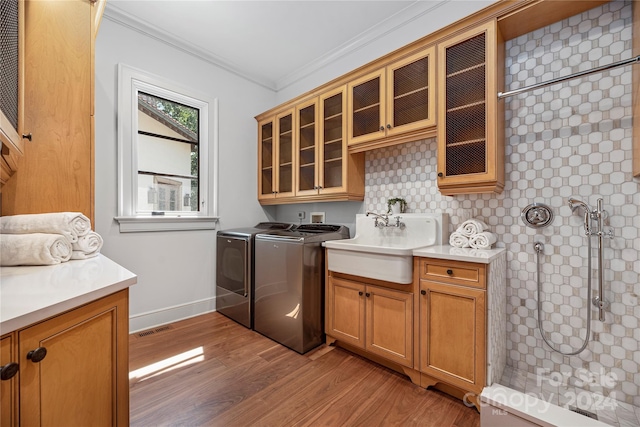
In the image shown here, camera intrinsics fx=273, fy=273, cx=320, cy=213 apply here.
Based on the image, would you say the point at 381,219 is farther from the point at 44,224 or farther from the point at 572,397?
the point at 44,224

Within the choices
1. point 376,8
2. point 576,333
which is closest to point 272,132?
point 376,8

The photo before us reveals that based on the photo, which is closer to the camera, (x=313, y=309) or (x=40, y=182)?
(x=40, y=182)

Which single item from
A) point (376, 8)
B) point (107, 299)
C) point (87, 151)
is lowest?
point (107, 299)

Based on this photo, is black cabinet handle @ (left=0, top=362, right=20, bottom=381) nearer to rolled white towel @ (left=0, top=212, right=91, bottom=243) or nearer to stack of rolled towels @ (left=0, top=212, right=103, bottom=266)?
stack of rolled towels @ (left=0, top=212, right=103, bottom=266)

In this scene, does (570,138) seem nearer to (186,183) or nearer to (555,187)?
(555,187)

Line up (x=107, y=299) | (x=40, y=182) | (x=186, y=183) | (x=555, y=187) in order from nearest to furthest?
(x=107, y=299)
(x=40, y=182)
(x=555, y=187)
(x=186, y=183)

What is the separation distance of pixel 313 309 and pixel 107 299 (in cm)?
158

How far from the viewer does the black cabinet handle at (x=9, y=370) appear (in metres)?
0.63

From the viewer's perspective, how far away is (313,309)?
2270mm

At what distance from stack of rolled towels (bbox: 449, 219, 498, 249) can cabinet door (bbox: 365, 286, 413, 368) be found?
527 mm

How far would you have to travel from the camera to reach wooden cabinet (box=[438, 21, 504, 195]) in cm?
171

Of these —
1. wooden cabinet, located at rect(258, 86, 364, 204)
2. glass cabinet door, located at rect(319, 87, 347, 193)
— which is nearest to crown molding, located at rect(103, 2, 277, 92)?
wooden cabinet, located at rect(258, 86, 364, 204)

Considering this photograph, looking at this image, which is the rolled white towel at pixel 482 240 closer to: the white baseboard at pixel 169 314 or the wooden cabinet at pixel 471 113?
the wooden cabinet at pixel 471 113

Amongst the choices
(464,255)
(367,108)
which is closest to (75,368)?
(464,255)
